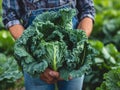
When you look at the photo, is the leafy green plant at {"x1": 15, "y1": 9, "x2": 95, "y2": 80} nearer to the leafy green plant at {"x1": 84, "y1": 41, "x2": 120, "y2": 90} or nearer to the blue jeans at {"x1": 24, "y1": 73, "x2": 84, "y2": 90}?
the blue jeans at {"x1": 24, "y1": 73, "x2": 84, "y2": 90}

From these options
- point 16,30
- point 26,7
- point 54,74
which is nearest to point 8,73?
point 16,30

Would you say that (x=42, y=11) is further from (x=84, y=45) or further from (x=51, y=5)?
(x=84, y=45)

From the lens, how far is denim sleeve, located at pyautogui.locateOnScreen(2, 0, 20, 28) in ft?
11.1

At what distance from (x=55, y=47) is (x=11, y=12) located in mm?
571

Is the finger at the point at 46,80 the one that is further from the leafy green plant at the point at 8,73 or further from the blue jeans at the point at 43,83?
the leafy green plant at the point at 8,73

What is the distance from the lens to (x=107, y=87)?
3664mm

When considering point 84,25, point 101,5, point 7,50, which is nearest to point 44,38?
point 84,25

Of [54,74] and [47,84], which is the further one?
[47,84]

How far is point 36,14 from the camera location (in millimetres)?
3350

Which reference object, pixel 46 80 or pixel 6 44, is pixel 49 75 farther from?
pixel 6 44

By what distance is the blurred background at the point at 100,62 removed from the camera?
3770 mm

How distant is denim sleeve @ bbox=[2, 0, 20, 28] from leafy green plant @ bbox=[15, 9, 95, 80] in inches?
9.8

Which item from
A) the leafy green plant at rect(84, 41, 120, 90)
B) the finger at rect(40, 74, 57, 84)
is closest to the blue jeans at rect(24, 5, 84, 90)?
Result: the finger at rect(40, 74, 57, 84)

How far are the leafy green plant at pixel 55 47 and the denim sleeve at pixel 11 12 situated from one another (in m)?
0.25
